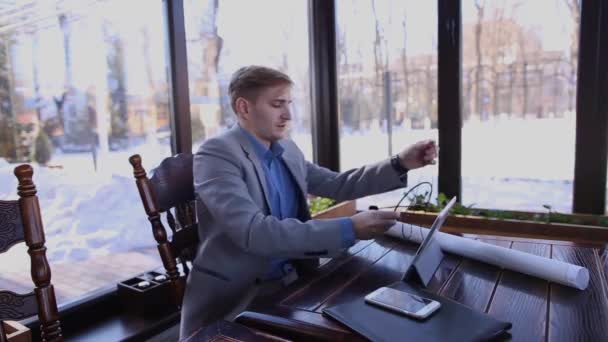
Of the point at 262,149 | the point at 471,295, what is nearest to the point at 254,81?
the point at 262,149

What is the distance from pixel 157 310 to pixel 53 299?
3.30 ft

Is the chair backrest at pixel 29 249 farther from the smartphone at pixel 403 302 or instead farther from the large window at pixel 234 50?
the large window at pixel 234 50

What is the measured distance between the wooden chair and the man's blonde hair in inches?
10.3

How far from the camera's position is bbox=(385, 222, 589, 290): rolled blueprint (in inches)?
40.3

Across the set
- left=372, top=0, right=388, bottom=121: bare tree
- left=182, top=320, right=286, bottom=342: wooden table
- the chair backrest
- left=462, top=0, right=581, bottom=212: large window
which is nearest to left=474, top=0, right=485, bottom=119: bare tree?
left=462, top=0, right=581, bottom=212: large window

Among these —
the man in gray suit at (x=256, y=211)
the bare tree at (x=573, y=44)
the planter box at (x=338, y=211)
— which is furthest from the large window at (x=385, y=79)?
the man in gray suit at (x=256, y=211)

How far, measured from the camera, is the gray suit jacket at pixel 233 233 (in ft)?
3.80

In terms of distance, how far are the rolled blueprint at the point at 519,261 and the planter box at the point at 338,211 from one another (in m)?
1.18

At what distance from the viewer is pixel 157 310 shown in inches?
78.7

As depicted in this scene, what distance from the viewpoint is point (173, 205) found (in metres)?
1.42

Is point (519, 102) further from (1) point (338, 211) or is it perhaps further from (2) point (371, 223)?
(2) point (371, 223)

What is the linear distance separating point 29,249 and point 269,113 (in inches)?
28.7

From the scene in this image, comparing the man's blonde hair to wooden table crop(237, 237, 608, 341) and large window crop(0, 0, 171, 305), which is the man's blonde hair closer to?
wooden table crop(237, 237, 608, 341)

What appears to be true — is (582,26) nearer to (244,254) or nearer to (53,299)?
(244,254)
